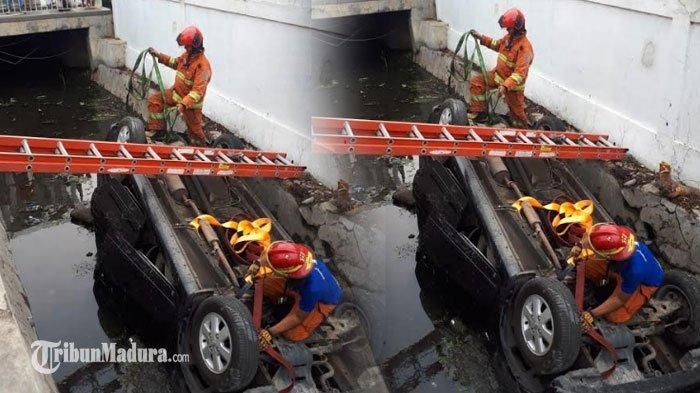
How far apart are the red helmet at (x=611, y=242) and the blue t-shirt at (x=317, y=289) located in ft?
6.12

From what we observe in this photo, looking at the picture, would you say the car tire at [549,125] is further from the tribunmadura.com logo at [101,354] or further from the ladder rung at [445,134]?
the tribunmadura.com logo at [101,354]

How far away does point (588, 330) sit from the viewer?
6.43 meters

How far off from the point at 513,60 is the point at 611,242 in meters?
3.62

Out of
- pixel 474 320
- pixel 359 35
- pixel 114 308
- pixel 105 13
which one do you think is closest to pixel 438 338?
pixel 474 320

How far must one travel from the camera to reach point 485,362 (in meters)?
7.56

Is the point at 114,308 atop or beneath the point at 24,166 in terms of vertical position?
beneath

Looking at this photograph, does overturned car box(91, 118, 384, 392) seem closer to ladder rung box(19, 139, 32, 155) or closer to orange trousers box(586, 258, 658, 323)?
ladder rung box(19, 139, 32, 155)

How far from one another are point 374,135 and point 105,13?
950cm

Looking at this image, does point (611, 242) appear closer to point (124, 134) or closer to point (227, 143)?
point (227, 143)

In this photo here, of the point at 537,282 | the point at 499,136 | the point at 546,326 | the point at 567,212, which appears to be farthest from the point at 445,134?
the point at 546,326

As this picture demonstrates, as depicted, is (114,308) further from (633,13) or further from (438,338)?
(633,13)

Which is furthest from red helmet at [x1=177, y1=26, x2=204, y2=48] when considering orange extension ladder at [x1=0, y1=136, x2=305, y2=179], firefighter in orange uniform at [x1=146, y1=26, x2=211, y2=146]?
orange extension ladder at [x1=0, y1=136, x2=305, y2=179]

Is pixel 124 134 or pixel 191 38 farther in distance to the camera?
pixel 191 38

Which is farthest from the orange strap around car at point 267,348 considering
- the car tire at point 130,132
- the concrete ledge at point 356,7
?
the concrete ledge at point 356,7
